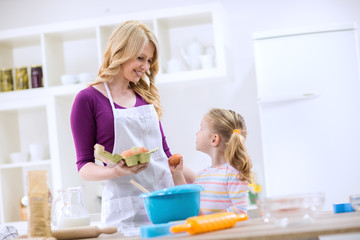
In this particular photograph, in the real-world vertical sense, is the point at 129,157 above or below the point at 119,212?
above

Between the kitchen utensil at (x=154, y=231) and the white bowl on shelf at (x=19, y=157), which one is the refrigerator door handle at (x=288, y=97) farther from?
the kitchen utensil at (x=154, y=231)

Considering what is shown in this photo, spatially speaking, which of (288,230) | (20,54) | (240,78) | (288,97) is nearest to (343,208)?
(288,230)

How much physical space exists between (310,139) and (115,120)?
5.28 ft

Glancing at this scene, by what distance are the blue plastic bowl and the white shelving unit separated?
81.7 inches

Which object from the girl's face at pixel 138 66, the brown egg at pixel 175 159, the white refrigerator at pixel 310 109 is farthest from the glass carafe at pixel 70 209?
the white refrigerator at pixel 310 109

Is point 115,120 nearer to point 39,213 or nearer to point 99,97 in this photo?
point 99,97

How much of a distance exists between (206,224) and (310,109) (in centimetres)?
208

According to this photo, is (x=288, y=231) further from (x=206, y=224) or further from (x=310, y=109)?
(x=310, y=109)

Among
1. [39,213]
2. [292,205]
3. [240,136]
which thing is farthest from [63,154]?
[292,205]

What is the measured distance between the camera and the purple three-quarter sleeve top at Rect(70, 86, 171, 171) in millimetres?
1951

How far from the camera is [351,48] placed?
127 inches

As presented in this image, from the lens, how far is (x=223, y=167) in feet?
6.99

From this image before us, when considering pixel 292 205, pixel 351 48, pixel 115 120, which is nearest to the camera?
pixel 292 205

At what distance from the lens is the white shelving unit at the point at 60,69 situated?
11.8 feet
